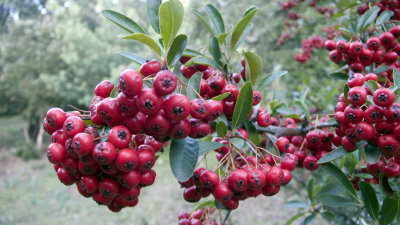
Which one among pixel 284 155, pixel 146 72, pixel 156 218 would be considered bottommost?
pixel 156 218

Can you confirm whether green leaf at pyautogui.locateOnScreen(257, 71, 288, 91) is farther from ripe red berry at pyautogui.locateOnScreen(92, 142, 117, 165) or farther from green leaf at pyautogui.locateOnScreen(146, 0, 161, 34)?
ripe red berry at pyautogui.locateOnScreen(92, 142, 117, 165)

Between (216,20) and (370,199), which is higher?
(216,20)

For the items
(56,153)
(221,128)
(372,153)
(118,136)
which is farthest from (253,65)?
(56,153)

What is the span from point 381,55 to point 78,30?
17016 mm

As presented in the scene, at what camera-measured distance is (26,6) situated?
12953mm

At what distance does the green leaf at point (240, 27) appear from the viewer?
1.54 m

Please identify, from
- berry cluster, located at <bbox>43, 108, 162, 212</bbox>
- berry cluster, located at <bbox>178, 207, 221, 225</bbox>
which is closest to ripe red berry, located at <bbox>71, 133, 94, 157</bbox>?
berry cluster, located at <bbox>43, 108, 162, 212</bbox>

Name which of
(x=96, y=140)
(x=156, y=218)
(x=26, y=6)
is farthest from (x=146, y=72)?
(x=26, y=6)

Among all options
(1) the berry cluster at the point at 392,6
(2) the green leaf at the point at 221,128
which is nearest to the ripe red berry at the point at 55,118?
(2) the green leaf at the point at 221,128

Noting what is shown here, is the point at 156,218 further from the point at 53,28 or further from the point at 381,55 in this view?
the point at 53,28

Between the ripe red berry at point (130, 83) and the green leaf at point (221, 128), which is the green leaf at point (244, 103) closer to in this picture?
the green leaf at point (221, 128)

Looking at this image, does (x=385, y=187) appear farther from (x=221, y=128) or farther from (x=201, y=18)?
(x=201, y=18)

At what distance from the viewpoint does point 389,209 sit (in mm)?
1521

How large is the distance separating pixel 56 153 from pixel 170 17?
780 millimetres
